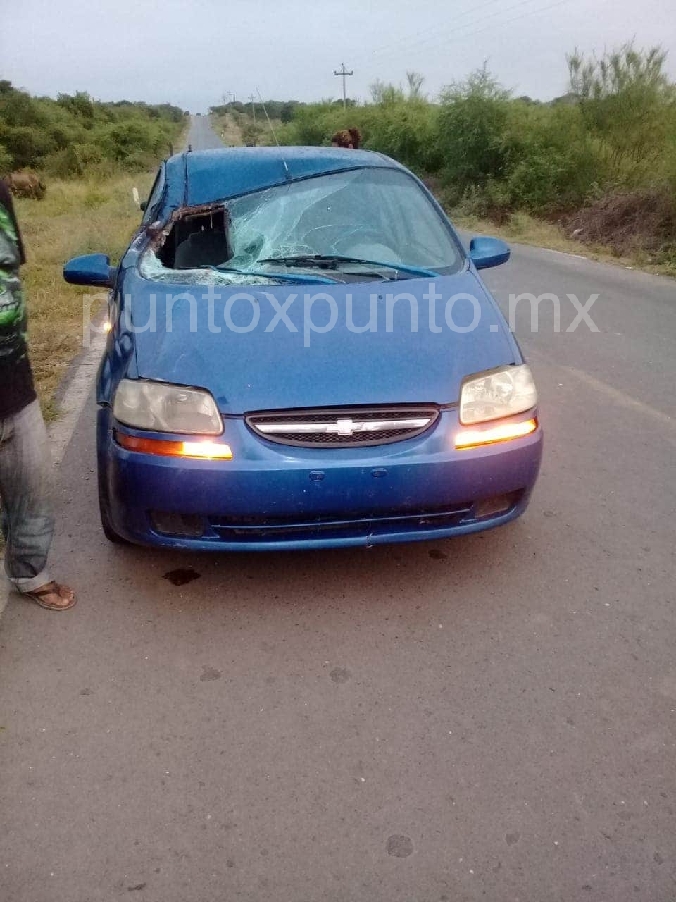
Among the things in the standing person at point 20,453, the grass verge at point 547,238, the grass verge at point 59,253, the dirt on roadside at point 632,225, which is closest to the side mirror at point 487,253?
the standing person at point 20,453

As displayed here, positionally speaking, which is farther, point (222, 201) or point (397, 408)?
point (222, 201)

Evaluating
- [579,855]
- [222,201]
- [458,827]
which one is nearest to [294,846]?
[458,827]

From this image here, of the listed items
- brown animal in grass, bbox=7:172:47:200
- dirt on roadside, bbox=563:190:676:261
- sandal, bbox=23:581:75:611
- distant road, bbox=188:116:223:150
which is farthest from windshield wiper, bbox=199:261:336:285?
distant road, bbox=188:116:223:150

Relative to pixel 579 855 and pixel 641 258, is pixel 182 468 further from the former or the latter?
pixel 641 258

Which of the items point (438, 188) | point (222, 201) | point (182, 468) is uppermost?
point (222, 201)

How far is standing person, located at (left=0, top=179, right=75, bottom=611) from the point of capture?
2.46 metres

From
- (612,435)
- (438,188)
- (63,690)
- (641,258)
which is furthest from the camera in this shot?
(438,188)

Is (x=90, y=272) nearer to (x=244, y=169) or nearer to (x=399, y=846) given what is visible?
(x=244, y=169)

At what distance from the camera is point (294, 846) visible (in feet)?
6.27

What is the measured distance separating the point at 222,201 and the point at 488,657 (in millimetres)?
2770

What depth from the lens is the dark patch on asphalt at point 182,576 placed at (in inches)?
119

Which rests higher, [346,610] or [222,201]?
[222,201]

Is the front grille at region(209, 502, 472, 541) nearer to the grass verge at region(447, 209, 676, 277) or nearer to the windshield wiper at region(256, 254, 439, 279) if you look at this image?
the windshield wiper at region(256, 254, 439, 279)

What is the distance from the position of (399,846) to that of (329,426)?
4.15 feet
